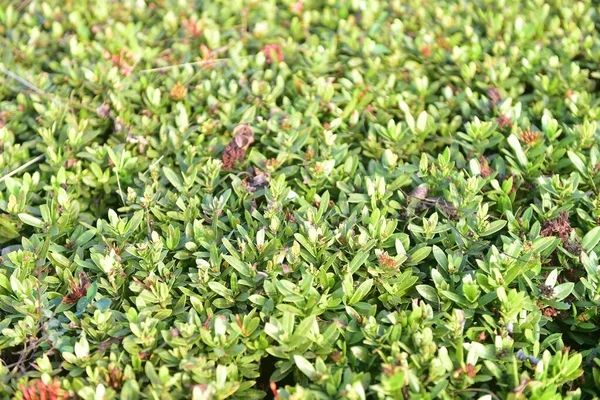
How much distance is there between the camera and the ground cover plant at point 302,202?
1.85m

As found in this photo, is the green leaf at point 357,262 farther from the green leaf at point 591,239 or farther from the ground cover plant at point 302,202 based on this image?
the green leaf at point 591,239

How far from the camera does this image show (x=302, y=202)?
90.5 inches

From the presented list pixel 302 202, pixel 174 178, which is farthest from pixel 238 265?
pixel 174 178

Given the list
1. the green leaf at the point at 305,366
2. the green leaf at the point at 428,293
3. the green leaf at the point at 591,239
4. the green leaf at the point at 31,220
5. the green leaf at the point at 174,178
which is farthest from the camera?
the green leaf at the point at 174,178

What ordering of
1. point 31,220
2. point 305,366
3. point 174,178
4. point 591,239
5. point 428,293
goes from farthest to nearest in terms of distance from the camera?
point 174,178 < point 31,220 < point 591,239 < point 428,293 < point 305,366

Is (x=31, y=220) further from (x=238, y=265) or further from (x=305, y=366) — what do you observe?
(x=305, y=366)

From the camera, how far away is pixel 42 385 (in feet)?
5.72

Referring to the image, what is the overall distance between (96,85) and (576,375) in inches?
90.0

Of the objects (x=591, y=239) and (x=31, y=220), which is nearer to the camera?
(x=591, y=239)

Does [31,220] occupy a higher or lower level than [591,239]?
lower

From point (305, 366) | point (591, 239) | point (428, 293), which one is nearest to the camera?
point (305, 366)

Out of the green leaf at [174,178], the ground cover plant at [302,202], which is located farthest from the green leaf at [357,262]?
the green leaf at [174,178]

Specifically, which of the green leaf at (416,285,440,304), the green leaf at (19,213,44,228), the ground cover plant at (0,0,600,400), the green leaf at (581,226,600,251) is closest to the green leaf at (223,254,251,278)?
the ground cover plant at (0,0,600,400)

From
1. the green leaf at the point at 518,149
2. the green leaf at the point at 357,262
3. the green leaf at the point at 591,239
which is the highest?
the green leaf at the point at 518,149
